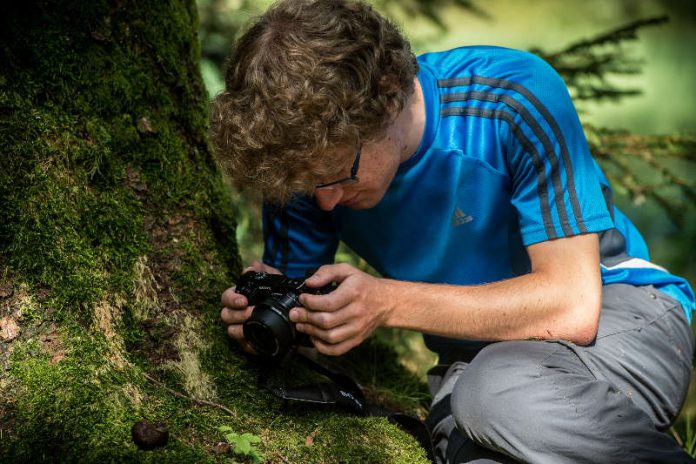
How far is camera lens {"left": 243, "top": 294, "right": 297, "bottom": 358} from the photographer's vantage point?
191cm

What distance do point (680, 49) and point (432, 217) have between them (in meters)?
7.77

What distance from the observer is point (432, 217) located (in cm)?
232

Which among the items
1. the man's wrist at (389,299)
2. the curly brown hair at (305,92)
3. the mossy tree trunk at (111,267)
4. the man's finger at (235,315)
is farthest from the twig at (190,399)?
the curly brown hair at (305,92)

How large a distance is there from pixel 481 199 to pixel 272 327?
858 millimetres

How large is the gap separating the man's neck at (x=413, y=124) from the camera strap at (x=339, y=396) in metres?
0.80

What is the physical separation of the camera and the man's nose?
30 cm

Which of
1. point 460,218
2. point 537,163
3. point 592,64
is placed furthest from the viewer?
point 592,64

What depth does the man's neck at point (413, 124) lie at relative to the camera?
84.2 inches

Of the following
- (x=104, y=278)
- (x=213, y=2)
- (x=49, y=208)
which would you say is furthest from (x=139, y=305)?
(x=213, y=2)

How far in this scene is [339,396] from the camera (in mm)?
2041

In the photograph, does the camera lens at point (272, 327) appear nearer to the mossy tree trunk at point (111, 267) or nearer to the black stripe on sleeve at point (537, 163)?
the mossy tree trunk at point (111, 267)

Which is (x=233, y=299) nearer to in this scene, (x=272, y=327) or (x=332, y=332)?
(x=272, y=327)

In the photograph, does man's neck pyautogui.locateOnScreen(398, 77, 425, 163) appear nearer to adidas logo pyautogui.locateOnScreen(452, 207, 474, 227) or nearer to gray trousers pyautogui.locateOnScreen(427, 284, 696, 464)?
adidas logo pyautogui.locateOnScreen(452, 207, 474, 227)

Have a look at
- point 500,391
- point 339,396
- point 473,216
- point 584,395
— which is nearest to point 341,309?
point 339,396
